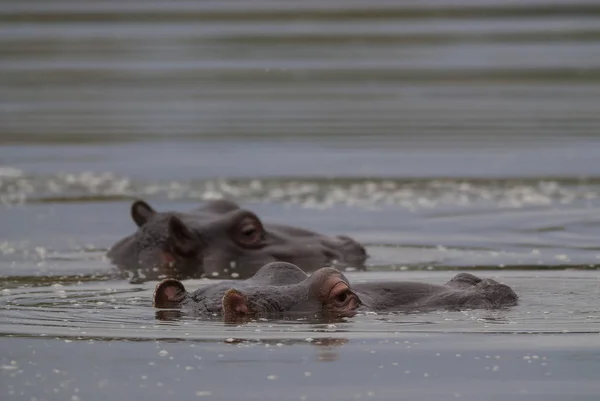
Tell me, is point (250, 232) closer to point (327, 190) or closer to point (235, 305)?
point (235, 305)

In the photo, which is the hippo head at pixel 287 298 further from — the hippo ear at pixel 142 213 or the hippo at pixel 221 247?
the hippo ear at pixel 142 213

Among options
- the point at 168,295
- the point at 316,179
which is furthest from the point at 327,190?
the point at 168,295

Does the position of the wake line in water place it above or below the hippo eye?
above

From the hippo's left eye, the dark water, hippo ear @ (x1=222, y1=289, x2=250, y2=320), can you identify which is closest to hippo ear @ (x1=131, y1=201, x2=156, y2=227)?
the dark water

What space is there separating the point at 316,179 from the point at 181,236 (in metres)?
5.02

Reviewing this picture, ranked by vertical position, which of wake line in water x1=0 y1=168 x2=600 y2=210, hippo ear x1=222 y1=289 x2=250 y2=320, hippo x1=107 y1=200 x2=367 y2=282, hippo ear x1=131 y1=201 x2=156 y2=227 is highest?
wake line in water x1=0 y1=168 x2=600 y2=210

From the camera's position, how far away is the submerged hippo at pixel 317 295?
10.0 meters

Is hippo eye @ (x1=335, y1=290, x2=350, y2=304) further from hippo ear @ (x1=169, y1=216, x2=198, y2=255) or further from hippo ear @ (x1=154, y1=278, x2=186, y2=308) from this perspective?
hippo ear @ (x1=169, y1=216, x2=198, y2=255)

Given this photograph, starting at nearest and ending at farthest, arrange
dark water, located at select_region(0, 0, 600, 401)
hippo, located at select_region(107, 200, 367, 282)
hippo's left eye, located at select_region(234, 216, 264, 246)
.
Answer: dark water, located at select_region(0, 0, 600, 401) < hippo, located at select_region(107, 200, 367, 282) < hippo's left eye, located at select_region(234, 216, 264, 246)

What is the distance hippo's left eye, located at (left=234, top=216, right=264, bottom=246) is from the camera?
13.4 m

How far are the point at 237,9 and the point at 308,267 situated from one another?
32708 millimetres

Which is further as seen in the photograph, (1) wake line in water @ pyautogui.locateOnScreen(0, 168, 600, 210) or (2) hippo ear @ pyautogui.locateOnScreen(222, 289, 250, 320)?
(1) wake line in water @ pyautogui.locateOnScreen(0, 168, 600, 210)

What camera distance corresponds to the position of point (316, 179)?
59.8 feet

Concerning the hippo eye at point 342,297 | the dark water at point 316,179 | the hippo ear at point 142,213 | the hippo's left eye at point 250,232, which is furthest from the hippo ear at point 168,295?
the hippo ear at point 142,213
